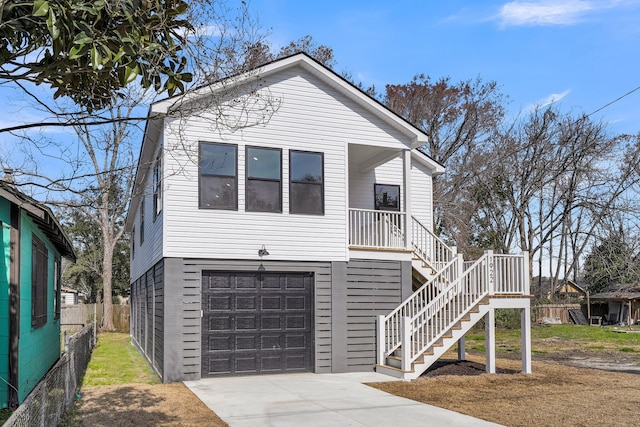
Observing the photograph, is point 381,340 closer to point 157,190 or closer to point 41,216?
point 157,190

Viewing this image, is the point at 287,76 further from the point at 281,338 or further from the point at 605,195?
the point at 605,195

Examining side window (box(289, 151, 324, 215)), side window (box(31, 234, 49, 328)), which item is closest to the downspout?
side window (box(31, 234, 49, 328))

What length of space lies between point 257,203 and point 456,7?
19.1 ft

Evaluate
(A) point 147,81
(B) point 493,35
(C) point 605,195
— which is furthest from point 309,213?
(C) point 605,195

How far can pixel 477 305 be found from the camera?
13.2 metres

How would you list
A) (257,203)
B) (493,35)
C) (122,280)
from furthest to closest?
(122,280), (493,35), (257,203)

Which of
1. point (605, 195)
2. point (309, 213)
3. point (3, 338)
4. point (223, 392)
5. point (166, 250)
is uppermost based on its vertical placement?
point (605, 195)

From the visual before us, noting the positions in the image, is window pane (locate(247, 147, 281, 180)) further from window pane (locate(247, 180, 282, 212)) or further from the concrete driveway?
the concrete driveway

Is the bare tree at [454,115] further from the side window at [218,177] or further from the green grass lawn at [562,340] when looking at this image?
the side window at [218,177]

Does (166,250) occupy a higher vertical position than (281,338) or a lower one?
higher

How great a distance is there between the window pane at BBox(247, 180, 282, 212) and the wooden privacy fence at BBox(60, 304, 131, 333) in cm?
1673

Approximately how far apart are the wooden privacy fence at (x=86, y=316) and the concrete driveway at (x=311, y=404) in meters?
17.4

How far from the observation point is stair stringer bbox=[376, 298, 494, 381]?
12195 mm

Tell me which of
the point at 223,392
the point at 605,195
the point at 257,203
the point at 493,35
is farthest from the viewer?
the point at 605,195
